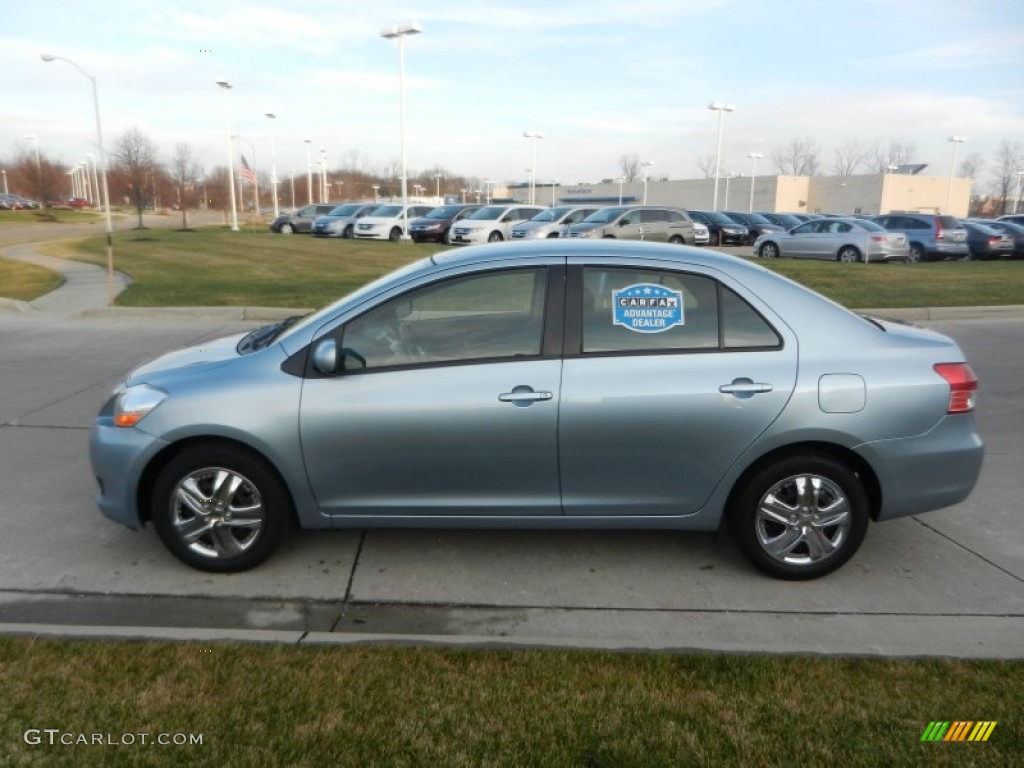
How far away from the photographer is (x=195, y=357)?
4.29 metres

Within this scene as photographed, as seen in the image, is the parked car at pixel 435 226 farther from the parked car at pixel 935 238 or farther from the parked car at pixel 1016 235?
the parked car at pixel 1016 235

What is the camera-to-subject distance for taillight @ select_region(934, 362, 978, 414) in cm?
392

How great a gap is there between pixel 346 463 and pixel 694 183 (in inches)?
3843

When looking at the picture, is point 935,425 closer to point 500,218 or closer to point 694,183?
point 500,218

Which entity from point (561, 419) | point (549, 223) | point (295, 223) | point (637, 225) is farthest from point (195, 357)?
point (295, 223)

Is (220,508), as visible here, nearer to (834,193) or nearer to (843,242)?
(843,242)

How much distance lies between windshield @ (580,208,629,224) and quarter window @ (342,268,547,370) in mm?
22127

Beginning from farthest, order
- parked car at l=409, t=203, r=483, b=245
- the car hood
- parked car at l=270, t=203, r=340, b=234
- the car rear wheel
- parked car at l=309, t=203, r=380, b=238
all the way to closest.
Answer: parked car at l=270, t=203, r=340, b=234
parked car at l=309, t=203, r=380, b=238
parked car at l=409, t=203, r=483, b=245
the car rear wheel
the car hood

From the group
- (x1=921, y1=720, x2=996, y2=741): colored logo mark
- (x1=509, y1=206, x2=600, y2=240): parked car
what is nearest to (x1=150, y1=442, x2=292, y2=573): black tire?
(x1=921, y1=720, x2=996, y2=741): colored logo mark

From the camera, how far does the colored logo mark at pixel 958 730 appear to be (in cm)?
274

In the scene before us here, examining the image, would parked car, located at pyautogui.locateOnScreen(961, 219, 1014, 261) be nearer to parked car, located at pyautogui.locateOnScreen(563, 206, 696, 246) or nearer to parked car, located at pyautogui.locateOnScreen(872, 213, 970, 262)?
parked car, located at pyautogui.locateOnScreen(872, 213, 970, 262)

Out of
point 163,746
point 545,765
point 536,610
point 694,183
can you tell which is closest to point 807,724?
point 545,765

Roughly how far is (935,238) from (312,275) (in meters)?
19.9

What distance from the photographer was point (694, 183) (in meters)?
95.6
